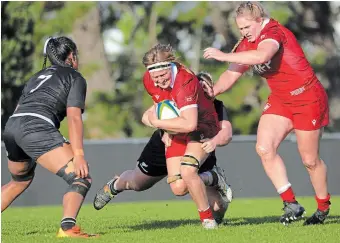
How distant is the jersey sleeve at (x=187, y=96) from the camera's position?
9.34m

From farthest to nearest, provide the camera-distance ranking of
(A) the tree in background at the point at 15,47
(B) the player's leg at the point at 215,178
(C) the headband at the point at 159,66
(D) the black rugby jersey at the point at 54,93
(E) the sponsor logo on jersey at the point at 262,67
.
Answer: (A) the tree in background at the point at 15,47, (B) the player's leg at the point at 215,178, (E) the sponsor logo on jersey at the point at 262,67, (C) the headband at the point at 159,66, (D) the black rugby jersey at the point at 54,93

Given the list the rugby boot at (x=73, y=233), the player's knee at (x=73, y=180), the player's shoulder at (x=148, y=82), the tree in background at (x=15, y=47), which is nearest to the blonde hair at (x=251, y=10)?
the player's shoulder at (x=148, y=82)

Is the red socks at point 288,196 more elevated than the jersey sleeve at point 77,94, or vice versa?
the jersey sleeve at point 77,94

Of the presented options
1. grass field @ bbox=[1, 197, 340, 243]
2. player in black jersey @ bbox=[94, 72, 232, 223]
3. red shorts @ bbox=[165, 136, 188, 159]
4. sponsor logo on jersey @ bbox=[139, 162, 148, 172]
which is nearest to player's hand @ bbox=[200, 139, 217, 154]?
player in black jersey @ bbox=[94, 72, 232, 223]

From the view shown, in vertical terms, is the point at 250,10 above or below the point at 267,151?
above

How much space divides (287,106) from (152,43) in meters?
21.9

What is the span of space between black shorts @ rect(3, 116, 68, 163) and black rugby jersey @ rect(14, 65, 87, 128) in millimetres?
91

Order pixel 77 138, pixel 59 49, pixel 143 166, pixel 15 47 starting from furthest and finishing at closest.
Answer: pixel 15 47
pixel 143 166
pixel 59 49
pixel 77 138

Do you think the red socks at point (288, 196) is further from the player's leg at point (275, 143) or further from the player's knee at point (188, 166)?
the player's knee at point (188, 166)

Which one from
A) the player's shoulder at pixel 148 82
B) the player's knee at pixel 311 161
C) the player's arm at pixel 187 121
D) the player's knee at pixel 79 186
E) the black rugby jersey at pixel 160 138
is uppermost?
the player's shoulder at pixel 148 82

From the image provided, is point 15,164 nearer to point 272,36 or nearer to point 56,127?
point 56,127

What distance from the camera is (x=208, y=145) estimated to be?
9750mm

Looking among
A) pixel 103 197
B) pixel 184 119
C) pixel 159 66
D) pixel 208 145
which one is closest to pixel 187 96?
pixel 184 119

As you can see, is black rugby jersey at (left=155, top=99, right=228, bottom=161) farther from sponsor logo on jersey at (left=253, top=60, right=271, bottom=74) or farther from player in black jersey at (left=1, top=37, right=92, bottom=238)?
player in black jersey at (left=1, top=37, right=92, bottom=238)
